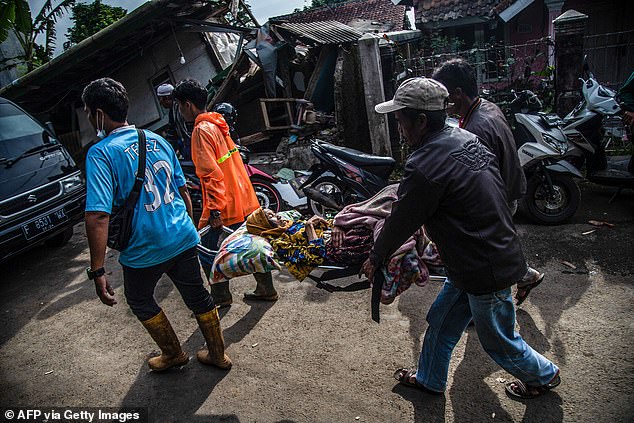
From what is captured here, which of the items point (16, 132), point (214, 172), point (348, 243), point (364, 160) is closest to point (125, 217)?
point (214, 172)

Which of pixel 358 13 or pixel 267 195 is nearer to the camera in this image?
pixel 267 195

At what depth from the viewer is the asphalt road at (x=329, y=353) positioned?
2564 millimetres

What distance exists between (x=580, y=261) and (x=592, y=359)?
4.89 ft

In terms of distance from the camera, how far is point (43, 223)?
15.4 ft

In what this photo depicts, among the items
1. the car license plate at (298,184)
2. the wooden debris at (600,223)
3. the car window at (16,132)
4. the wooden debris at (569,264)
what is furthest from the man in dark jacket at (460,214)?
the car window at (16,132)

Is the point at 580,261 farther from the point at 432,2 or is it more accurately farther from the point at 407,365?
the point at 432,2

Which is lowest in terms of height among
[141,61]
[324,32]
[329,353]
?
[329,353]

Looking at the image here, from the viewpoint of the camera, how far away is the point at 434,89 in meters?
2.05

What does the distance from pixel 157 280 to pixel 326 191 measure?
3.03 meters

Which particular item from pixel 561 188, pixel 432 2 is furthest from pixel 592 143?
pixel 432 2

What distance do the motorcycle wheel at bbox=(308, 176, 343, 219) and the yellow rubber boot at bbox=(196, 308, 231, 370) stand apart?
260 centimetres

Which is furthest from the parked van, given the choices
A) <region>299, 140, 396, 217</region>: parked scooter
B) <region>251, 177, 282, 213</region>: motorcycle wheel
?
<region>299, 140, 396, 217</region>: parked scooter

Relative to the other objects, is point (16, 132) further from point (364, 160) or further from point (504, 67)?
point (504, 67)

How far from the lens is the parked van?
4.48 meters
